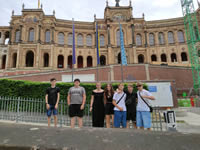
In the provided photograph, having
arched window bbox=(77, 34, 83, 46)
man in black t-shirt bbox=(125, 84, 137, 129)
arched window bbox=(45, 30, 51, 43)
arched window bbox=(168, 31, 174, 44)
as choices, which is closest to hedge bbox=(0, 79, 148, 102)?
man in black t-shirt bbox=(125, 84, 137, 129)

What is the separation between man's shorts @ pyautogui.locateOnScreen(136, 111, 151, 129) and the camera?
388cm

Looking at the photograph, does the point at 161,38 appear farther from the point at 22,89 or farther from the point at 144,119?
Result: the point at 144,119

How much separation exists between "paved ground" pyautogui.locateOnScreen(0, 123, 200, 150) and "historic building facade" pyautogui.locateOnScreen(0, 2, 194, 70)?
99.0 feet

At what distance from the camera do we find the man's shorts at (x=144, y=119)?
3.88 m

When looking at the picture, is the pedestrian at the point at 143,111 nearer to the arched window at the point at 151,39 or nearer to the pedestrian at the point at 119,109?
the pedestrian at the point at 119,109

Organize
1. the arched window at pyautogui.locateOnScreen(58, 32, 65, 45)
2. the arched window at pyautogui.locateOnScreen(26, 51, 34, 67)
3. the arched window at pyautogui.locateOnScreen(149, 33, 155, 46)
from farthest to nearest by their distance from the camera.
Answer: the arched window at pyautogui.locateOnScreen(149, 33, 155, 46), the arched window at pyautogui.locateOnScreen(58, 32, 65, 45), the arched window at pyautogui.locateOnScreen(26, 51, 34, 67)

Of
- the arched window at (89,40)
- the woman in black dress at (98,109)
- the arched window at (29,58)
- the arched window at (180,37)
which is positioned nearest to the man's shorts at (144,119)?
the woman in black dress at (98,109)

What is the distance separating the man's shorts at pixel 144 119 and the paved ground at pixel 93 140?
2.59m

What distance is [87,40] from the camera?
35.7 m

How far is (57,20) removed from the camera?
1344 inches

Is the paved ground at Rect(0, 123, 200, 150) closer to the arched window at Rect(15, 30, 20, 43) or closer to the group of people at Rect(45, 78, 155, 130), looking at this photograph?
the group of people at Rect(45, 78, 155, 130)

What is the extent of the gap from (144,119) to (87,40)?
33.9 meters

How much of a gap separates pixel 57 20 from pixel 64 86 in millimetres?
30054

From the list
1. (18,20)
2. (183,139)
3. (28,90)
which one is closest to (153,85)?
(28,90)
